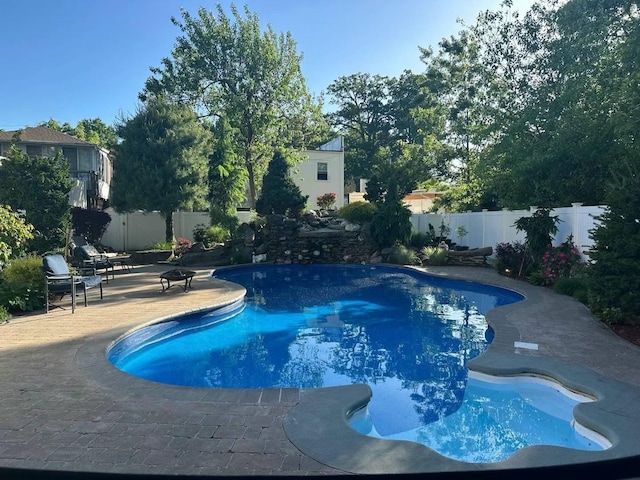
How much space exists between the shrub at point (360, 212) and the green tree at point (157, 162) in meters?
6.94

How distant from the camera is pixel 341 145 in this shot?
31156 mm

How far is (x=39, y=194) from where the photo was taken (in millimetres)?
13570

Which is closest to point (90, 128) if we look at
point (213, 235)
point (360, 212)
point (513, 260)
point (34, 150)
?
point (34, 150)

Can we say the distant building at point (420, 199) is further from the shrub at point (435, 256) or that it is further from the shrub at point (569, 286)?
the shrub at point (569, 286)

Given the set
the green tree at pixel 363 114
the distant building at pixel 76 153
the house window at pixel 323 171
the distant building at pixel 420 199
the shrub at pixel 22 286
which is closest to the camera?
the shrub at pixel 22 286

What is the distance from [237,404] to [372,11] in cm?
1278

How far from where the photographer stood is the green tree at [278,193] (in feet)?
63.8

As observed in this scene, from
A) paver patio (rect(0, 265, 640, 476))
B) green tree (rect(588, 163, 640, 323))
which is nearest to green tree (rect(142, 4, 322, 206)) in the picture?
paver patio (rect(0, 265, 640, 476))

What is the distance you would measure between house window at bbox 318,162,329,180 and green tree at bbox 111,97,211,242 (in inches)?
486

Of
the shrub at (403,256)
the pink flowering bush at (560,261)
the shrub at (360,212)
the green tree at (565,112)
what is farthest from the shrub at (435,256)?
the pink flowering bush at (560,261)

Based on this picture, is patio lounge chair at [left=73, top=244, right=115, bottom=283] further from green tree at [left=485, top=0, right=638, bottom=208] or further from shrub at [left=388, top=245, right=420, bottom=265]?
green tree at [left=485, top=0, right=638, bottom=208]

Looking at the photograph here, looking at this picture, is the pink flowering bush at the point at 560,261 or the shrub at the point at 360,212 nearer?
the pink flowering bush at the point at 560,261

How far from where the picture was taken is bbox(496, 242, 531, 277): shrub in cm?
1305

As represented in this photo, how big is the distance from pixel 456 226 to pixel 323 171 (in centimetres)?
1312
